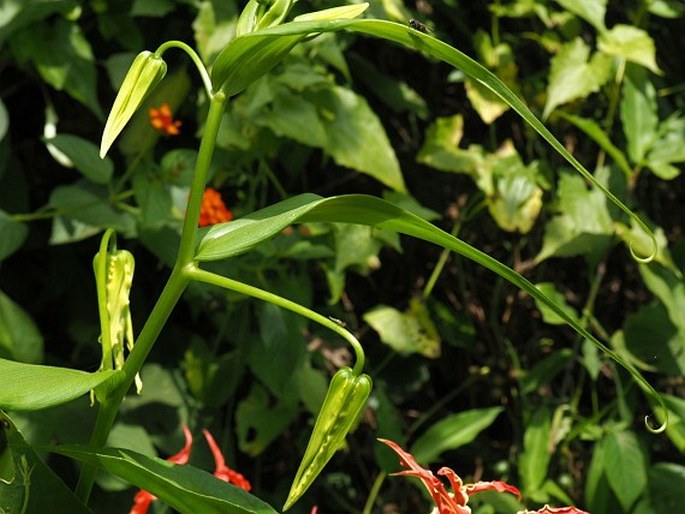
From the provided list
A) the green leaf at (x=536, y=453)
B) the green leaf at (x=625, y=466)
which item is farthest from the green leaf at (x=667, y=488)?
the green leaf at (x=536, y=453)

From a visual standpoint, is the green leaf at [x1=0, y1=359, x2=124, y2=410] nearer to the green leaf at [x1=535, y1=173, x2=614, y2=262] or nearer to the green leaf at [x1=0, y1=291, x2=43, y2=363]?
the green leaf at [x1=0, y1=291, x2=43, y2=363]

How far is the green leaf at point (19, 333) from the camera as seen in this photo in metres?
1.29

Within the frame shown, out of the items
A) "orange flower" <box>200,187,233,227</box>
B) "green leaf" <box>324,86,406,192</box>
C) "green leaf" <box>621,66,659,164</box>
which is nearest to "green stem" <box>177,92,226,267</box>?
"orange flower" <box>200,187,233,227</box>

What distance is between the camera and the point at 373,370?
1.67 metres

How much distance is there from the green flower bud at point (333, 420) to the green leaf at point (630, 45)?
3.54 ft

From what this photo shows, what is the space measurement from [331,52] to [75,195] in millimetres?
324

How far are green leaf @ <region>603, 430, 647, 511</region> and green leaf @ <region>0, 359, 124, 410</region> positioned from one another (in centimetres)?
105

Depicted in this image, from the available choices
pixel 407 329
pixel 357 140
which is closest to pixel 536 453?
pixel 407 329

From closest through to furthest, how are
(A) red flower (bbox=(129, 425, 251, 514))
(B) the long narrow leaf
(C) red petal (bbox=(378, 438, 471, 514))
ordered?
(B) the long narrow leaf
(C) red petal (bbox=(378, 438, 471, 514))
(A) red flower (bbox=(129, 425, 251, 514))

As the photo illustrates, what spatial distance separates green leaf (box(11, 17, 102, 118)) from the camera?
4.48 feet

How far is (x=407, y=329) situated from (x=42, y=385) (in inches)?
43.0

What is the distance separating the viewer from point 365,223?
55 cm

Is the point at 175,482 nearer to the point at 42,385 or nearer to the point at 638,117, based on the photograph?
the point at 42,385

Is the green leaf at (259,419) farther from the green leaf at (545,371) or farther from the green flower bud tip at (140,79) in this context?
the green flower bud tip at (140,79)
